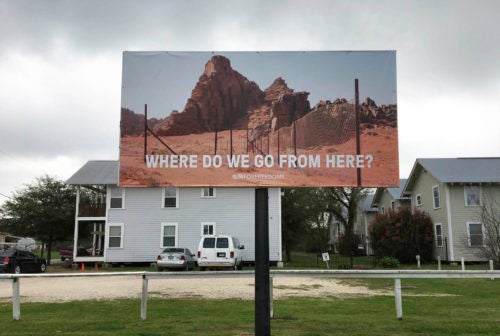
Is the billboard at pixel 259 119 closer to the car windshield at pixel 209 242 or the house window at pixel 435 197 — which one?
the car windshield at pixel 209 242

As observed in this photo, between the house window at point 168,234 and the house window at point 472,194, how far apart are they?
19521 millimetres

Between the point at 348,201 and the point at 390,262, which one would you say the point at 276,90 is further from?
the point at 348,201

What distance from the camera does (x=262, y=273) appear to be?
649 cm

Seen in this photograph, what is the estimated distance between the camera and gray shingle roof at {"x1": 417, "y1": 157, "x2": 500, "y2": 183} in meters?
32.4

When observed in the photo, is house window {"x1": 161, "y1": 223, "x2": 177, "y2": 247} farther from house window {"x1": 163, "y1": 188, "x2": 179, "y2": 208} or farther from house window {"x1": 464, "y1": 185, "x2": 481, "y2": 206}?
house window {"x1": 464, "y1": 185, "x2": 481, "y2": 206}

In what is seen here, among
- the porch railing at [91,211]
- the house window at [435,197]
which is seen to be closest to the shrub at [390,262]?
the house window at [435,197]

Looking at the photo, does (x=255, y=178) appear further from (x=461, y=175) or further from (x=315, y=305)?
(x=461, y=175)

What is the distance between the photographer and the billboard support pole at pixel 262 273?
6.37m

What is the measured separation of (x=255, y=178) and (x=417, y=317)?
4.71m

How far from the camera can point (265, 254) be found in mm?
6508

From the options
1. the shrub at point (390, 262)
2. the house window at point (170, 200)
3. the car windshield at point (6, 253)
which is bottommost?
the shrub at point (390, 262)

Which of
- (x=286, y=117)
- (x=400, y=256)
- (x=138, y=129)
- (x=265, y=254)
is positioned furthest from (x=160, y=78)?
(x=400, y=256)

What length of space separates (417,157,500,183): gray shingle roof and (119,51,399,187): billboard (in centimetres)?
2772

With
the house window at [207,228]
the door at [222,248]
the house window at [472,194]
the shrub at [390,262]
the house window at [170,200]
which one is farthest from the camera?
the house window at [170,200]
